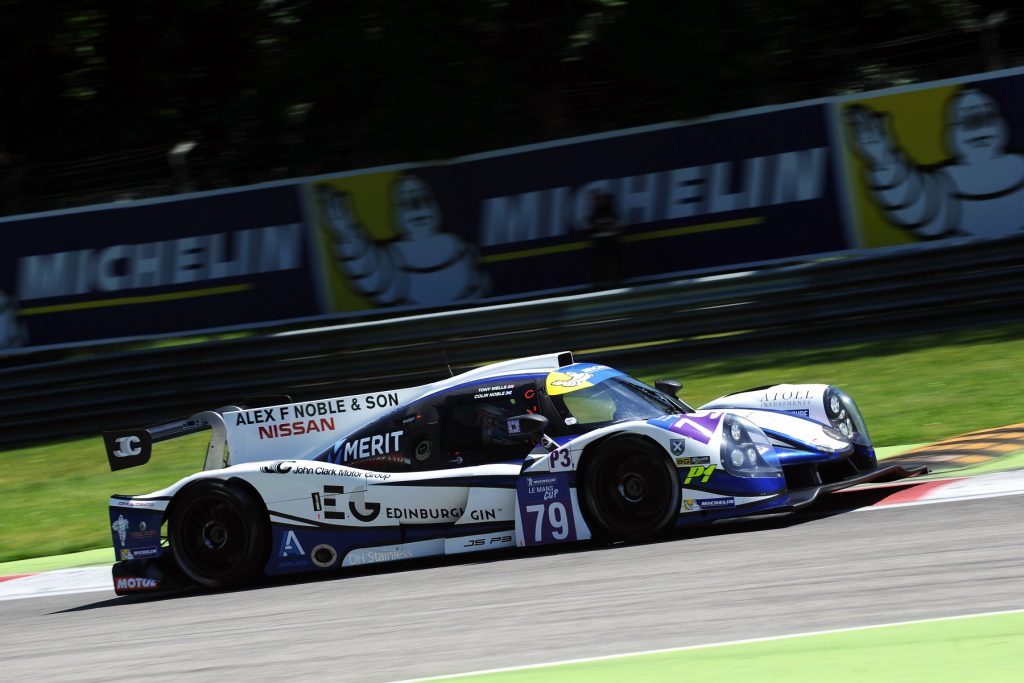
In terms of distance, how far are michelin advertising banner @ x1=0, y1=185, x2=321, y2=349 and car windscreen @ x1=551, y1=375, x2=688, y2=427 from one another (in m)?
8.19

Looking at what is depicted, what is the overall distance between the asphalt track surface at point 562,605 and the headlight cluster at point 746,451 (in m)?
0.35

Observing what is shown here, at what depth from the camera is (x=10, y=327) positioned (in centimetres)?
1559

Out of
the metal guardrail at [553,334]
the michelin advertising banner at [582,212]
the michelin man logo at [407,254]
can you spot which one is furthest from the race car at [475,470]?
the michelin man logo at [407,254]

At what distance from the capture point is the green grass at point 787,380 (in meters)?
9.85

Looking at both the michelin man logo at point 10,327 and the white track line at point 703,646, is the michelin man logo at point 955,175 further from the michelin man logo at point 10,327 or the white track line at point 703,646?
the michelin man logo at point 10,327

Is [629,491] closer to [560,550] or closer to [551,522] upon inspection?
[551,522]

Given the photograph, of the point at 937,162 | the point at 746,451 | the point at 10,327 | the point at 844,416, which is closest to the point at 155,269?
the point at 10,327

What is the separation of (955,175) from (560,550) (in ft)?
25.6

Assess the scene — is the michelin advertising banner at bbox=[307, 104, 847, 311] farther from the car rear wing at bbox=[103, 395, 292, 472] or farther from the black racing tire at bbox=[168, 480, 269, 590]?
the black racing tire at bbox=[168, 480, 269, 590]

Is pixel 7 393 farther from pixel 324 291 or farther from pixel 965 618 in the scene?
pixel 965 618

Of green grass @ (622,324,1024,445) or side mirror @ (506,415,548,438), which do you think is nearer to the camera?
side mirror @ (506,415,548,438)

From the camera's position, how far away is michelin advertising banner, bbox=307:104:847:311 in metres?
13.9

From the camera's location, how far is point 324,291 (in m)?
15.2

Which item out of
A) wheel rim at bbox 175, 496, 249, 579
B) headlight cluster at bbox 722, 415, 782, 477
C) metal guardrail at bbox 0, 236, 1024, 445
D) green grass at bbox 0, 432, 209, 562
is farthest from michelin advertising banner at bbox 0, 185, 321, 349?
headlight cluster at bbox 722, 415, 782, 477
